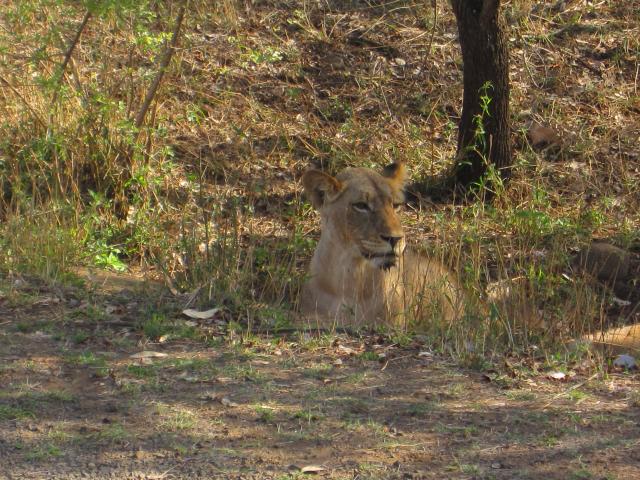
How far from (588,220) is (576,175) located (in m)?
1.18

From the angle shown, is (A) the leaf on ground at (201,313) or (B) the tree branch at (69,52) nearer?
(A) the leaf on ground at (201,313)

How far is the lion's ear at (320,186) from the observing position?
7.62m

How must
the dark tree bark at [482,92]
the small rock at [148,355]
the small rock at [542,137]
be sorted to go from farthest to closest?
the small rock at [542,137]
the dark tree bark at [482,92]
the small rock at [148,355]

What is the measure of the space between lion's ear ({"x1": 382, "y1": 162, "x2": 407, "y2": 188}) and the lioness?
11 millimetres

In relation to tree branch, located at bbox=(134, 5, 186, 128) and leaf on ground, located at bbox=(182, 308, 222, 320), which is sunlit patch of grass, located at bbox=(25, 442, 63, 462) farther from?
tree branch, located at bbox=(134, 5, 186, 128)

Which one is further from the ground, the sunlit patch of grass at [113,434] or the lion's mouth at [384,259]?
the lion's mouth at [384,259]

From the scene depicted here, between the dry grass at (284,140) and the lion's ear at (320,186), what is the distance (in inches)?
17.3

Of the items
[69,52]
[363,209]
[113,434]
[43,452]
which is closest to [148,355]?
[113,434]

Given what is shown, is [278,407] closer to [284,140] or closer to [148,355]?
[148,355]

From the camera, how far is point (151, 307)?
6059mm

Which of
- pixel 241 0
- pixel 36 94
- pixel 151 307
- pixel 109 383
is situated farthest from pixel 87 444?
pixel 241 0

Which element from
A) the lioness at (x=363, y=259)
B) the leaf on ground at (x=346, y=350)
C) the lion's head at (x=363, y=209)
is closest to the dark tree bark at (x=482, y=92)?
the lion's head at (x=363, y=209)

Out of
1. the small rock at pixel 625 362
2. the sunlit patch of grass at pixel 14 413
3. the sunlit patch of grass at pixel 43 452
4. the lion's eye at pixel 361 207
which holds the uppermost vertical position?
the lion's eye at pixel 361 207

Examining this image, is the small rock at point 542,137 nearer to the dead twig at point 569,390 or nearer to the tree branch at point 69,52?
the tree branch at point 69,52
